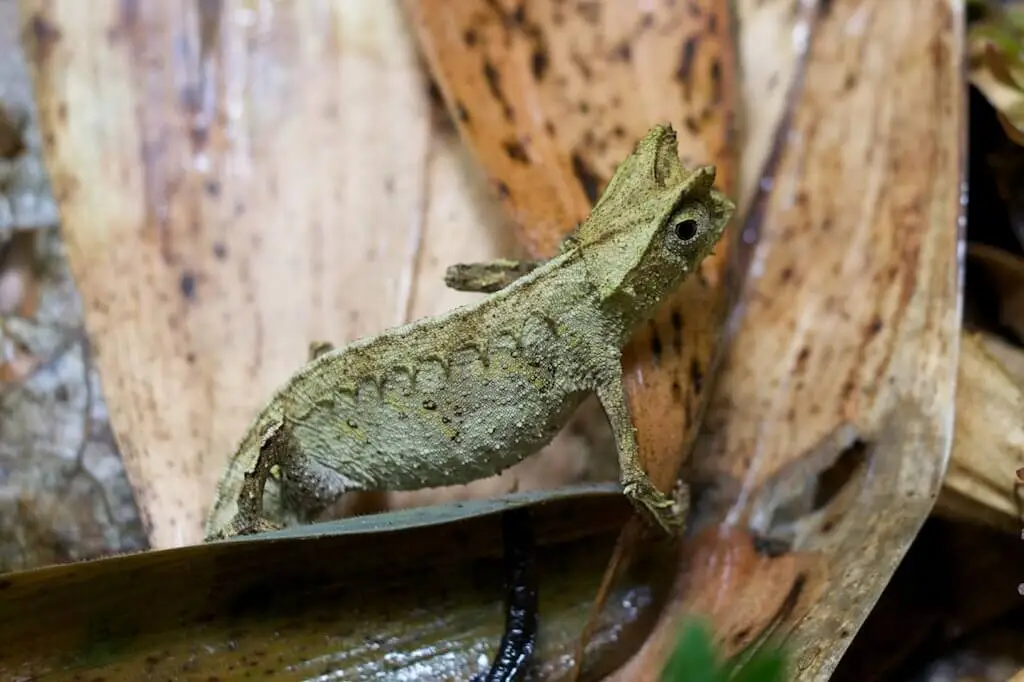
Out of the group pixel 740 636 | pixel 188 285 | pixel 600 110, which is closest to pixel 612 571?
pixel 740 636

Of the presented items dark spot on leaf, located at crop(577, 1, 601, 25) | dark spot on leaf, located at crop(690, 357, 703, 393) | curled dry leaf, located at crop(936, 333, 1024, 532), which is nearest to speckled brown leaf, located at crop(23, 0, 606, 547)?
dark spot on leaf, located at crop(690, 357, 703, 393)

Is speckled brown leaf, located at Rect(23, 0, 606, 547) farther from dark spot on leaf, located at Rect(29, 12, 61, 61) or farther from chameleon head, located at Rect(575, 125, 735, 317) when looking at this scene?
chameleon head, located at Rect(575, 125, 735, 317)

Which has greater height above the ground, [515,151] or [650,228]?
[515,151]

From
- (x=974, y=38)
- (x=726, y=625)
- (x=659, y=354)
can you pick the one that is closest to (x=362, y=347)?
(x=659, y=354)

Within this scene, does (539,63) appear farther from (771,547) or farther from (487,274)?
(771,547)

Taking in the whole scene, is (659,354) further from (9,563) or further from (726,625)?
(9,563)

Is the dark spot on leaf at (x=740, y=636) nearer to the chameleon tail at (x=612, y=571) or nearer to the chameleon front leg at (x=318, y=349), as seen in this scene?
the chameleon tail at (x=612, y=571)
